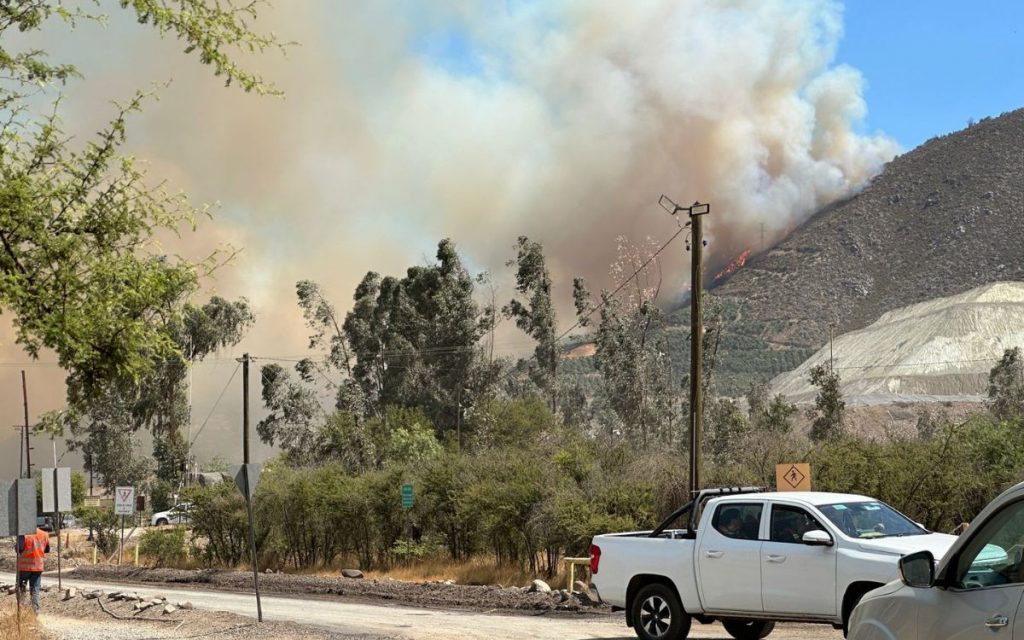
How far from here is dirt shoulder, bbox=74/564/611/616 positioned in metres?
24.4

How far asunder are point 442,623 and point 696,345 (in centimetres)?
926

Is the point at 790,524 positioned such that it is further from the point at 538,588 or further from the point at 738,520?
the point at 538,588

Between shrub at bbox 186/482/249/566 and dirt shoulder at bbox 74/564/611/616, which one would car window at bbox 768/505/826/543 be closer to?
dirt shoulder at bbox 74/564/611/616

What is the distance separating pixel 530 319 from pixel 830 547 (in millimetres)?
76365

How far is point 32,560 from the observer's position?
24.5m

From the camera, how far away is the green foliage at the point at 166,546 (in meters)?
49.5

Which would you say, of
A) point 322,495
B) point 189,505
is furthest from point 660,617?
point 189,505

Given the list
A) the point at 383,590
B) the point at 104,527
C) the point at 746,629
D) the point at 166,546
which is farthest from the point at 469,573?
the point at 104,527

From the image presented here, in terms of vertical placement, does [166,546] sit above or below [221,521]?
below

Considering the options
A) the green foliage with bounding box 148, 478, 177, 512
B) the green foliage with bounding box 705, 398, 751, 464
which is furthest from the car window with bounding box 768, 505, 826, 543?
the green foliage with bounding box 148, 478, 177, 512

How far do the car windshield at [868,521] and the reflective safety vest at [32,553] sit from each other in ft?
54.2

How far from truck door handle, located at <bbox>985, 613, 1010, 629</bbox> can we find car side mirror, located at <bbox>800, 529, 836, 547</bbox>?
8.55 metres

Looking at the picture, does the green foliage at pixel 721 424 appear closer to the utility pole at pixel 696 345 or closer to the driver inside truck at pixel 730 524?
the utility pole at pixel 696 345

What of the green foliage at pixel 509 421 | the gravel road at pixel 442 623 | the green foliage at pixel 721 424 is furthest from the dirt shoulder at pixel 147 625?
the green foliage at pixel 721 424
